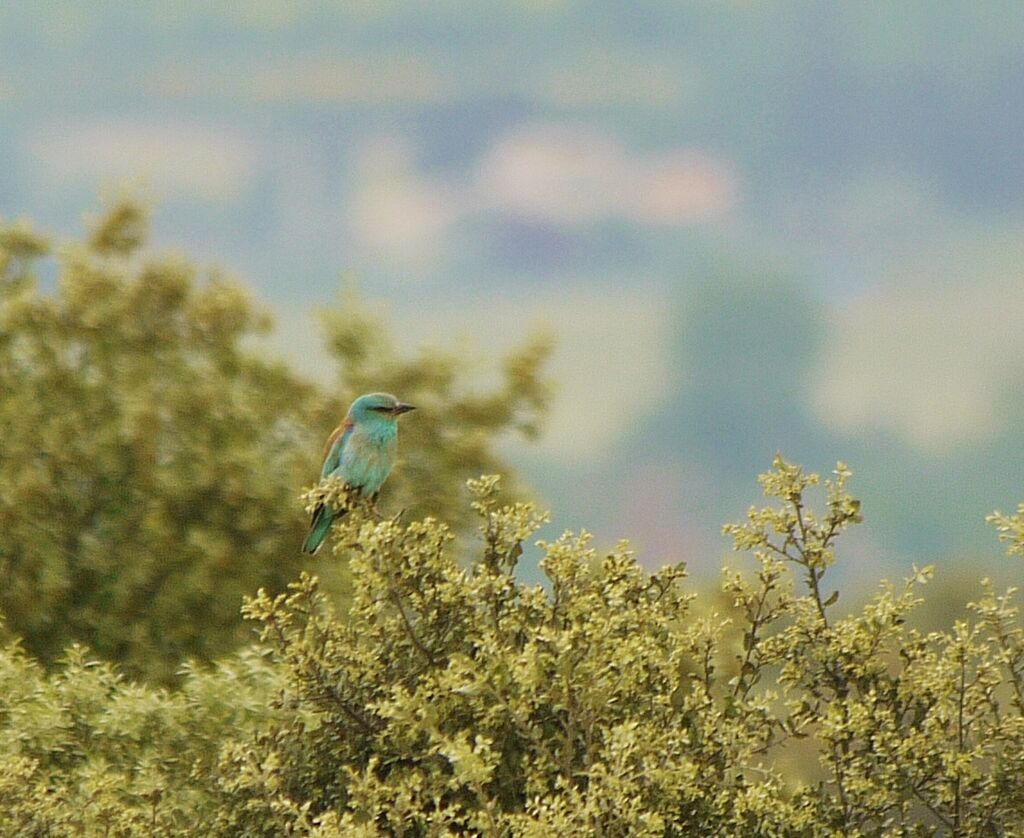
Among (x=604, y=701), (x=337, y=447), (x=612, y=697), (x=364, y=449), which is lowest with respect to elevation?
(x=604, y=701)

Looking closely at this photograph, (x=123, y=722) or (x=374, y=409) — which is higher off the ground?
(x=374, y=409)

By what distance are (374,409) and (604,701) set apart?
5.77 meters

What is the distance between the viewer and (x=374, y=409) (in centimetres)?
1659

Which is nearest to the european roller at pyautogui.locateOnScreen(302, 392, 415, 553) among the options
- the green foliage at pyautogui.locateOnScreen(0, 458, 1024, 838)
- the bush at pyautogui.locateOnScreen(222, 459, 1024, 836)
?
the green foliage at pyautogui.locateOnScreen(0, 458, 1024, 838)

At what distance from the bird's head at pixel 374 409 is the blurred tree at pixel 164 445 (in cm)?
756

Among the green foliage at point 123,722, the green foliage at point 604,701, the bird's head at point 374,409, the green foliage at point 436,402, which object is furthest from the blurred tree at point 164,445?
the green foliage at point 604,701

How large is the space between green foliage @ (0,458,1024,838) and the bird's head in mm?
3937

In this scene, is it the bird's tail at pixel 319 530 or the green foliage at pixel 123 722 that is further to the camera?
the green foliage at pixel 123 722

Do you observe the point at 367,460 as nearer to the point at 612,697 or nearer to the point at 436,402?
the point at 612,697

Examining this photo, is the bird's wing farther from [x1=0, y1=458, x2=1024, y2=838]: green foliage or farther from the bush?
the bush

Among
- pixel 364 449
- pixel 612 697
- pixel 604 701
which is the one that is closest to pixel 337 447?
pixel 364 449

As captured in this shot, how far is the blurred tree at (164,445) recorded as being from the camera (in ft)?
81.5

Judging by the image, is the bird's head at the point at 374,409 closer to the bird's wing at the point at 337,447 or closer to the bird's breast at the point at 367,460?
the bird's wing at the point at 337,447

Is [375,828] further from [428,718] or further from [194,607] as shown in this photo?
[194,607]
